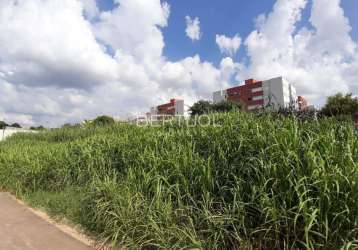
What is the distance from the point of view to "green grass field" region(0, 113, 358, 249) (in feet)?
8.18

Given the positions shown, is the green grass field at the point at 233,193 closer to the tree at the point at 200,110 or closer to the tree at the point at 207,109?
the tree at the point at 207,109

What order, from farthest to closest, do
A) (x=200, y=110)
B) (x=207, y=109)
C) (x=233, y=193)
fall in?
(x=200, y=110)
(x=207, y=109)
(x=233, y=193)

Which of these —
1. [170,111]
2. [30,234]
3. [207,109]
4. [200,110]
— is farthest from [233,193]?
[170,111]

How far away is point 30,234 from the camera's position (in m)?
3.99

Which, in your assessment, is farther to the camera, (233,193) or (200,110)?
(200,110)

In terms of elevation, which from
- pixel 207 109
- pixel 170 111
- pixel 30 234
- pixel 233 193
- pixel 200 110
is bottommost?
pixel 30 234

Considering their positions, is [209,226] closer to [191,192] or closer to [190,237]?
[190,237]

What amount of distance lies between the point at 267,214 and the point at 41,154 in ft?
23.1

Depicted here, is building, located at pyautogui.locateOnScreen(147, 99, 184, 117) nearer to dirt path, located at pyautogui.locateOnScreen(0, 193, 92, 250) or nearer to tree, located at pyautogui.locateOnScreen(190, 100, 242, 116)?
tree, located at pyautogui.locateOnScreen(190, 100, 242, 116)

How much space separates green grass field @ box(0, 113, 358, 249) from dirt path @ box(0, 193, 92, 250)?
0.31 meters

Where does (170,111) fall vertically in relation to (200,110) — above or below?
above

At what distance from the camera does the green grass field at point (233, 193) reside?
2494mm

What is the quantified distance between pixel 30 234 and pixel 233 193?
2771 mm

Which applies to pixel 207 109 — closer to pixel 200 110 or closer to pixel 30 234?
pixel 200 110
